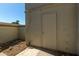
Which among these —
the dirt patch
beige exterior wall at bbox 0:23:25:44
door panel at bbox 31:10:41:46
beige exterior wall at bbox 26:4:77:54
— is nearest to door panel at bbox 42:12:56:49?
beige exterior wall at bbox 26:4:77:54

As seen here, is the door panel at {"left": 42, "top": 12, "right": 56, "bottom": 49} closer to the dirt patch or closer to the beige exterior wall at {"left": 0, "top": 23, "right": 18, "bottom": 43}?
the dirt patch

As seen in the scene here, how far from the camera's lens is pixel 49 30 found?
12.8ft

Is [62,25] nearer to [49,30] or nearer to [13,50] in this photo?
[49,30]

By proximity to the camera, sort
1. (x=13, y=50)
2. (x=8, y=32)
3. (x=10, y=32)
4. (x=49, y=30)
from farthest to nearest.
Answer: (x=10, y=32) < (x=8, y=32) < (x=13, y=50) < (x=49, y=30)

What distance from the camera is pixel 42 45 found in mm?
4238

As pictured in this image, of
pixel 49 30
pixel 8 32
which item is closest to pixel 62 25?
pixel 49 30

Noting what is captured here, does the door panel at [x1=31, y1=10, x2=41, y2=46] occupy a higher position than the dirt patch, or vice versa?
the door panel at [x1=31, y1=10, x2=41, y2=46]

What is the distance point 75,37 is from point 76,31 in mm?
186

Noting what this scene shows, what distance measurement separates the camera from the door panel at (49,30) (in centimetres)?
374

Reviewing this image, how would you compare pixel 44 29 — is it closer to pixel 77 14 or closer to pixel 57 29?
pixel 57 29

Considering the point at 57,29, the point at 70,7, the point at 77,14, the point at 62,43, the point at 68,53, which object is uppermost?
the point at 70,7

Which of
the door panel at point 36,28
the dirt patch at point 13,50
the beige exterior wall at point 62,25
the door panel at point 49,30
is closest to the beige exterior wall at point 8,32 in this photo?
the dirt patch at point 13,50

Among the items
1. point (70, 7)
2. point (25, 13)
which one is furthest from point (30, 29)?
point (70, 7)

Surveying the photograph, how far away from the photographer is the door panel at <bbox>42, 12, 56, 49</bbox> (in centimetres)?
374
